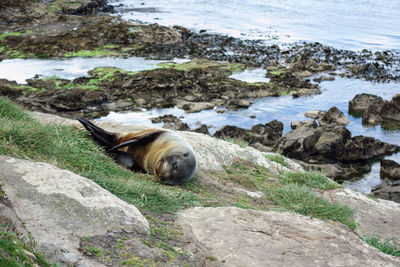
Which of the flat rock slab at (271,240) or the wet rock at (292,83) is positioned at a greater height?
the flat rock slab at (271,240)

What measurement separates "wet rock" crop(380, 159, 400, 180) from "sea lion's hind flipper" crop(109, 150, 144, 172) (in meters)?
10.1

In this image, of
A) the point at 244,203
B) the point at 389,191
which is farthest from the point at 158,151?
the point at 389,191

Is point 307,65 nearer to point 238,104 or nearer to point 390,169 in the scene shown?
point 238,104

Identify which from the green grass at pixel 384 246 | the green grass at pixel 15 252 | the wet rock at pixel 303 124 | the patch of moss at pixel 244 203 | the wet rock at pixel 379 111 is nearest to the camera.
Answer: the green grass at pixel 15 252

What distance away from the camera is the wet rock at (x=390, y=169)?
45.9ft

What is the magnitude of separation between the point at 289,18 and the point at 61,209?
1721 inches

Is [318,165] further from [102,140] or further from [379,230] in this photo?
[102,140]

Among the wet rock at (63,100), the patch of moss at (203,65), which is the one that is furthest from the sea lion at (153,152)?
the patch of moss at (203,65)

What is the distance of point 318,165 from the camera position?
14.6 meters

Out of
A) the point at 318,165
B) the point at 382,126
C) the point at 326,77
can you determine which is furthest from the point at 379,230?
the point at 326,77

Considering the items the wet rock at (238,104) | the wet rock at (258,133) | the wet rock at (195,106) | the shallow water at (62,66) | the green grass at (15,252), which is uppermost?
the green grass at (15,252)

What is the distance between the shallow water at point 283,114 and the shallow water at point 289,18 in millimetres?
11852

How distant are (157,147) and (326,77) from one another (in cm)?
1971

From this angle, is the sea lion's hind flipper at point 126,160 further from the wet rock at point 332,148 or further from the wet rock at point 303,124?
the wet rock at point 303,124
